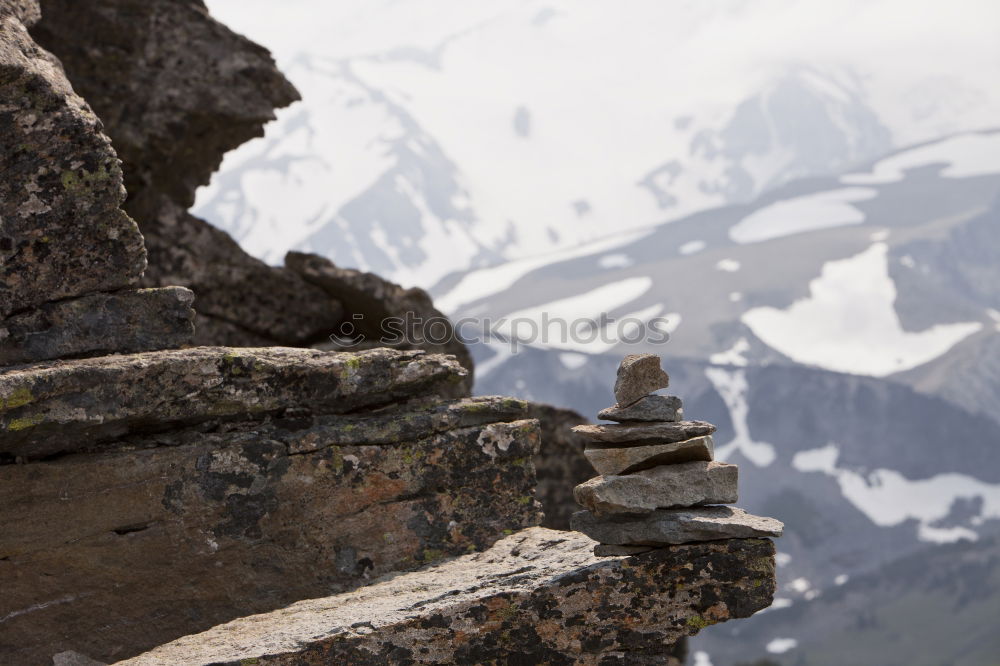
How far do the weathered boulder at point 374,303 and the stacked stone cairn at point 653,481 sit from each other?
12692 mm

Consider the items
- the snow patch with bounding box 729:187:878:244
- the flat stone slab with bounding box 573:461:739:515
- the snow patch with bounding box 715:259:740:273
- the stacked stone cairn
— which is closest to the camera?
the stacked stone cairn

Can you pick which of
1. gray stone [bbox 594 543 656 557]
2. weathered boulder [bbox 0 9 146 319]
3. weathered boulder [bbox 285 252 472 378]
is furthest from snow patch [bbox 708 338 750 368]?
weathered boulder [bbox 0 9 146 319]

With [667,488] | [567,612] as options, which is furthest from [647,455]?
[567,612]

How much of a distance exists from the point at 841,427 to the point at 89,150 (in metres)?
129

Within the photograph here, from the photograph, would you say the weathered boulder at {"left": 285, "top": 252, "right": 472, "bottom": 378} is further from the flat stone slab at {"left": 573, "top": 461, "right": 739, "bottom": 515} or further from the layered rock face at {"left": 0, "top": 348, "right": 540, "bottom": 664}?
the flat stone slab at {"left": 573, "top": 461, "right": 739, "bottom": 515}

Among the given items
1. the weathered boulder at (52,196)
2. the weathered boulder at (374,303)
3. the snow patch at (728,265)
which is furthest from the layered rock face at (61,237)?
the snow patch at (728,265)

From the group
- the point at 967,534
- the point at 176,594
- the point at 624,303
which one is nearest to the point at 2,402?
the point at 176,594

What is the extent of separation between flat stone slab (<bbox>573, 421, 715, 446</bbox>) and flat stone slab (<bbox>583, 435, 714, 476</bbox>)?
0.08 metres

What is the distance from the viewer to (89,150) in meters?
13.4

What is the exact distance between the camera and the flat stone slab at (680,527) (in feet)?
37.9

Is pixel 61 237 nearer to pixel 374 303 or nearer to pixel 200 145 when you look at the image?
pixel 374 303

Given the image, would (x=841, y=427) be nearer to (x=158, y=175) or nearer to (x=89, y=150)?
(x=158, y=175)

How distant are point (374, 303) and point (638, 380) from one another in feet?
45.7

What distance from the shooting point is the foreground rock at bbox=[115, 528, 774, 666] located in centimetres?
1144
